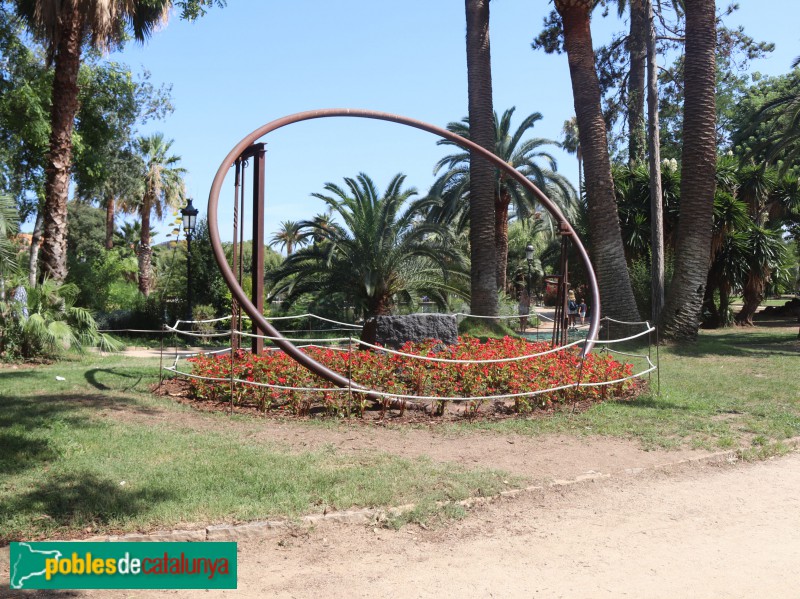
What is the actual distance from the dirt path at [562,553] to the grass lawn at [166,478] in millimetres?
458

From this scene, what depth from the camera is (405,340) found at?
10391mm

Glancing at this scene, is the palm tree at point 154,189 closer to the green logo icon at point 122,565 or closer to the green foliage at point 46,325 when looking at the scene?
the green foliage at point 46,325

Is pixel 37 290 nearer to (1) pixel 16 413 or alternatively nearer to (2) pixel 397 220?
(1) pixel 16 413

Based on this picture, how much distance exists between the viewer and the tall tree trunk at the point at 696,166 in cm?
1614

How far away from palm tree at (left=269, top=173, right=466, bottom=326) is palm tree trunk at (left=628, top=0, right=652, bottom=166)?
1013cm

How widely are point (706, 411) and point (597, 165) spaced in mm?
9601

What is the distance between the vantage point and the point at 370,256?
19.8m

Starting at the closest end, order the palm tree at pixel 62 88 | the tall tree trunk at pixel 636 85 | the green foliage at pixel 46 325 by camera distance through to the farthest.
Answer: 1. the green foliage at pixel 46 325
2. the palm tree at pixel 62 88
3. the tall tree trunk at pixel 636 85

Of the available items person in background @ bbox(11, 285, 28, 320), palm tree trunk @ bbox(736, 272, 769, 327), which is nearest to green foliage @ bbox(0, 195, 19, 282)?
person in background @ bbox(11, 285, 28, 320)

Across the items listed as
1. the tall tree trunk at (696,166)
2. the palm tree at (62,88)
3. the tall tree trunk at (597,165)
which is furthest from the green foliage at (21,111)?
the tall tree trunk at (696,166)

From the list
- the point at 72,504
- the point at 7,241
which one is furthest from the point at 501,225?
the point at 72,504

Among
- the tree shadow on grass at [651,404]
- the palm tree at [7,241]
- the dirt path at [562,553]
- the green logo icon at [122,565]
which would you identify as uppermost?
the palm tree at [7,241]

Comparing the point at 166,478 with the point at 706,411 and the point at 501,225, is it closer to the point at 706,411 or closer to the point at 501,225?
the point at 706,411

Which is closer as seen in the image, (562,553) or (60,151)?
(562,553)
